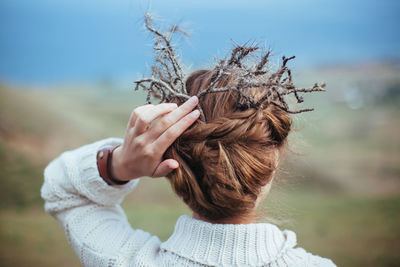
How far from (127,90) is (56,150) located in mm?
7627

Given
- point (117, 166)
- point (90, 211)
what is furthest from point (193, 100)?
point (90, 211)

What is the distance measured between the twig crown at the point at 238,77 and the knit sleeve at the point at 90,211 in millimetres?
518

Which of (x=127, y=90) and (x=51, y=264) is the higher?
(x=127, y=90)

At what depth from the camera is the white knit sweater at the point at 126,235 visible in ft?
4.42

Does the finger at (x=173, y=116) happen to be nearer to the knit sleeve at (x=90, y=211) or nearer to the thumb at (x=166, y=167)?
the thumb at (x=166, y=167)

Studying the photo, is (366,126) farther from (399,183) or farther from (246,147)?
(246,147)

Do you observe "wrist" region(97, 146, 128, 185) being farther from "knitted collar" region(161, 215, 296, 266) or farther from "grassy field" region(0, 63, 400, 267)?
"grassy field" region(0, 63, 400, 267)

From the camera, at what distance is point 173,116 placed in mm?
1273

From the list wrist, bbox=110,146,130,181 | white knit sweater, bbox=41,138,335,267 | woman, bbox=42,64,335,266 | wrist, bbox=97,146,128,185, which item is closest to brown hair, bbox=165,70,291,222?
woman, bbox=42,64,335,266

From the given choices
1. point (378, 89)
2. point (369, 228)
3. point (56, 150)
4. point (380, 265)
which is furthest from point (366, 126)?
point (56, 150)

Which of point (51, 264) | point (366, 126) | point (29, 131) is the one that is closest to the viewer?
point (51, 264)

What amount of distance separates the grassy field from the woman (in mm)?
2175

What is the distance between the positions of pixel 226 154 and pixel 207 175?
121mm

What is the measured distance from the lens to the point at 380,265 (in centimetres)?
456
